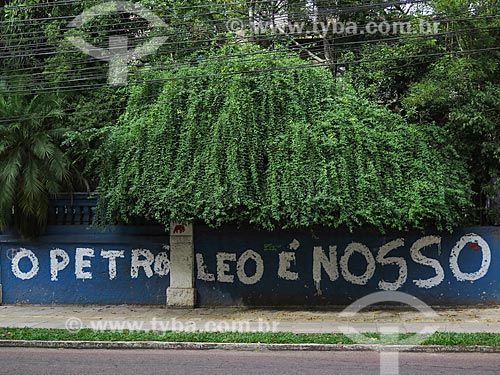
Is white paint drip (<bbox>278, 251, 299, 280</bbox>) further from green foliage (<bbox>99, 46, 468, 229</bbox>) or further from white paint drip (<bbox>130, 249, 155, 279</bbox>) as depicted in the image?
white paint drip (<bbox>130, 249, 155, 279</bbox>)

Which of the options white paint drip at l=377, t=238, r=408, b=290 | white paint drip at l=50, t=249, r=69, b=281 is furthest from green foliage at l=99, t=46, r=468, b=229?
white paint drip at l=50, t=249, r=69, b=281

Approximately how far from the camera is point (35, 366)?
29.7 feet

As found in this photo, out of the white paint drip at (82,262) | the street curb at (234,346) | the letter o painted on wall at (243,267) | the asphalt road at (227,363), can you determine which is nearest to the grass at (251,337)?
the street curb at (234,346)

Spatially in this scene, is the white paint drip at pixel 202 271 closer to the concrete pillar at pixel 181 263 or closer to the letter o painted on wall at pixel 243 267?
the concrete pillar at pixel 181 263

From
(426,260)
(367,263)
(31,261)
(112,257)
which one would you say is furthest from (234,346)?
(31,261)

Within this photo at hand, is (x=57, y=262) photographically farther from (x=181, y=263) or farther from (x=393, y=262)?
(x=393, y=262)

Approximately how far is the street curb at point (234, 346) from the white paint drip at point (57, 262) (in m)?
3.93

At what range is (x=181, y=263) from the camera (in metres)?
14.0

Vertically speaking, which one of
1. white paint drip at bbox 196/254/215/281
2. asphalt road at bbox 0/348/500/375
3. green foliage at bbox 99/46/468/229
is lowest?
asphalt road at bbox 0/348/500/375

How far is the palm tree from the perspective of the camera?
13.8 m

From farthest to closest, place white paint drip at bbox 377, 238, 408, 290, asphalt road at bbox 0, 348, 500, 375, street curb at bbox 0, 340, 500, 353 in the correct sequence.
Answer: white paint drip at bbox 377, 238, 408, 290, street curb at bbox 0, 340, 500, 353, asphalt road at bbox 0, 348, 500, 375

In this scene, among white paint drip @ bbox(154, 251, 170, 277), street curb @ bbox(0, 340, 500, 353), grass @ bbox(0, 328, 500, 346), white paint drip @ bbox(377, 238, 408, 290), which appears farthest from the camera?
white paint drip @ bbox(154, 251, 170, 277)

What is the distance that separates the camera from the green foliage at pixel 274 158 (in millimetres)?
12172

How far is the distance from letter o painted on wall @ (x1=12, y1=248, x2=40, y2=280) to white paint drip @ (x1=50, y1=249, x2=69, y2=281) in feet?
1.28
